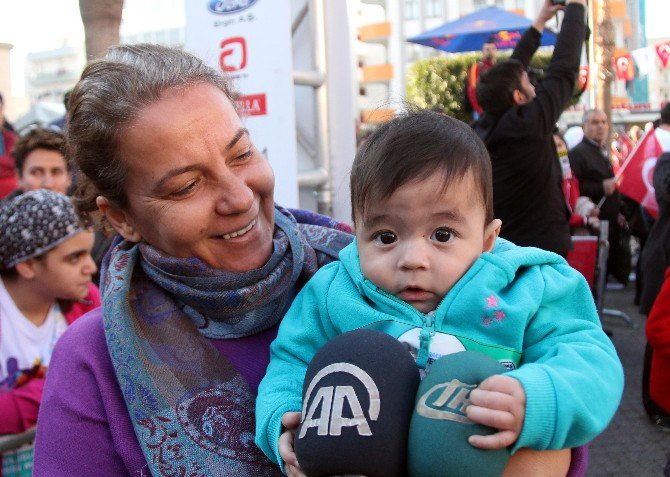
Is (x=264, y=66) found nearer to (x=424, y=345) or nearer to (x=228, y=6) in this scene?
(x=228, y=6)

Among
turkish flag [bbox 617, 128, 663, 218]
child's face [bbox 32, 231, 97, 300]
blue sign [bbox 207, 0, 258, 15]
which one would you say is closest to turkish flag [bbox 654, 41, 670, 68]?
turkish flag [bbox 617, 128, 663, 218]

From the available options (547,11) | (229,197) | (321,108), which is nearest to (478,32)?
(547,11)

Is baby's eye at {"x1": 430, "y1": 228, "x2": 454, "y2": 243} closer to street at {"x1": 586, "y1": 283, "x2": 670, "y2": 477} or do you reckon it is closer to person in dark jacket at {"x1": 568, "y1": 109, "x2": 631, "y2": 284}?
street at {"x1": 586, "y1": 283, "x2": 670, "y2": 477}

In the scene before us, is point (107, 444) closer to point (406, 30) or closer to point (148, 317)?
point (148, 317)

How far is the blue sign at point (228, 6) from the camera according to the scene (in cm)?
444

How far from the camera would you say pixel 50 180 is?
5.41m

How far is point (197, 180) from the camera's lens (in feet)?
5.49

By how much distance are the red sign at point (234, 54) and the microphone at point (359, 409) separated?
3.48 metres

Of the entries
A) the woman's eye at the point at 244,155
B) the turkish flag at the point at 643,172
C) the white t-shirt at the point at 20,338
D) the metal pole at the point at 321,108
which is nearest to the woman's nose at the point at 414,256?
the woman's eye at the point at 244,155

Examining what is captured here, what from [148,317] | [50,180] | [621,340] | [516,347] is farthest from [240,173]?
[621,340]

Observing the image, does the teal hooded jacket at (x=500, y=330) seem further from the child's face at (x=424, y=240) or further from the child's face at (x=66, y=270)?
the child's face at (x=66, y=270)

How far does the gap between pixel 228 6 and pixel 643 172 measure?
4.31m

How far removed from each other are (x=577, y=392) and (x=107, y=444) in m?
0.99

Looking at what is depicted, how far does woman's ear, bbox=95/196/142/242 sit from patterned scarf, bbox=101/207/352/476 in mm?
33
